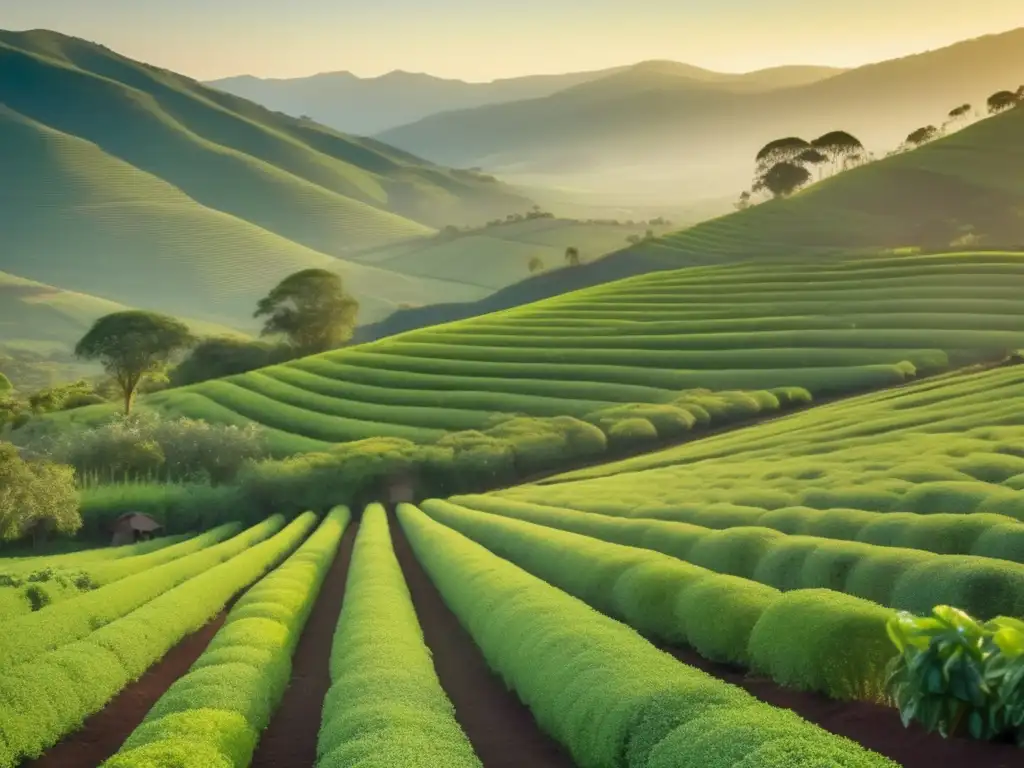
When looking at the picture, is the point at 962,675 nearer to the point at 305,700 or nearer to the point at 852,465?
the point at 305,700

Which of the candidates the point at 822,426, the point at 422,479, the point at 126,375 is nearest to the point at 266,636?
the point at 822,426

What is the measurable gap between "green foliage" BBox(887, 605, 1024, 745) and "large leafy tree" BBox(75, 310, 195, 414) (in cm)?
10050

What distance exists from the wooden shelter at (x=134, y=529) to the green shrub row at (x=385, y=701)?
50.0 m

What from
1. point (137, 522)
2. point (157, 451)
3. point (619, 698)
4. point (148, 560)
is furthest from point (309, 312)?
point (619, 698)

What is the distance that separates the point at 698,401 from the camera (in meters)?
87.0

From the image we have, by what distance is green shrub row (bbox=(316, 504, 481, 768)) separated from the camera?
591 inches

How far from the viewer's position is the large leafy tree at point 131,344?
10514 centimetres

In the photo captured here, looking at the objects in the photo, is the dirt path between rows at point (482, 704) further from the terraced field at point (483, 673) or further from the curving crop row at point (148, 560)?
the curving crop row at point (148, 560)

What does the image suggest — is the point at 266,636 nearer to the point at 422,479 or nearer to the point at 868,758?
the point at 868,758

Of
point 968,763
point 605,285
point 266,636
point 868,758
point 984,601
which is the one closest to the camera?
point 868,758

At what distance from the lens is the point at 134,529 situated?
Answer: 7569 centimetres

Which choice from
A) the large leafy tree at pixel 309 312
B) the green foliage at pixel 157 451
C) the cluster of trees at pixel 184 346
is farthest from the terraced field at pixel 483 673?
the large leafy tree at pixel 309 312

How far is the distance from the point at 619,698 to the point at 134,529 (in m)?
67.0

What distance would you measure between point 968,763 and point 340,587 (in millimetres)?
31301
